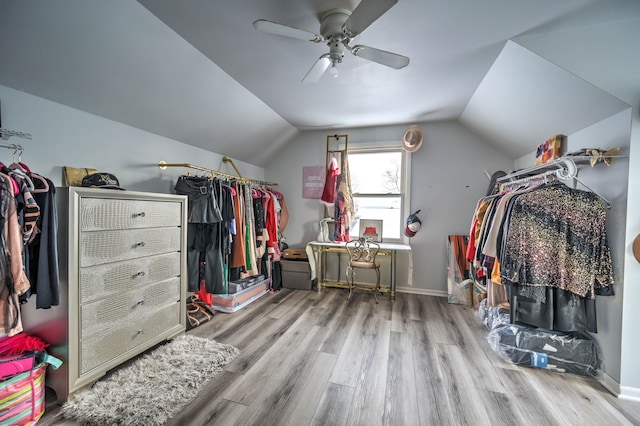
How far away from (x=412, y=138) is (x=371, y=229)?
1.41 meters

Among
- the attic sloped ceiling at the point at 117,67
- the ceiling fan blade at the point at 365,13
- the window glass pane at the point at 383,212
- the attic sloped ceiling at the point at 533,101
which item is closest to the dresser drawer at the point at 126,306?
the attic sloped ceiling at the point at 117,67

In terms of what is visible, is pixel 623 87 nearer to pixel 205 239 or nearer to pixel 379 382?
pixel 379 382

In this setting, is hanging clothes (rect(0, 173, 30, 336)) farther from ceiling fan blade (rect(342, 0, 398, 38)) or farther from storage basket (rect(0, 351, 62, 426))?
ceiling fan blade (rect(342, 0, 398, 38))

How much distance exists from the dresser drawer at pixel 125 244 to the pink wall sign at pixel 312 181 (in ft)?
7.40

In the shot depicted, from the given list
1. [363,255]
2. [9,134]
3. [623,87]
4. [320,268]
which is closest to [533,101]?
[623,87]

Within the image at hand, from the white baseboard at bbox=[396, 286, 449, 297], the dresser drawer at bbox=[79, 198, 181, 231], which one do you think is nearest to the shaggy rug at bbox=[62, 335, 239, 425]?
A: the dresser drawer at bbox=[79, 198, 181, 231]

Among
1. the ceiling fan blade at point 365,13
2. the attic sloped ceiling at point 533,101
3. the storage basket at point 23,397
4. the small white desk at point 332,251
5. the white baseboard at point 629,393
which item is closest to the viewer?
the ceiling fan blade at point 365,13

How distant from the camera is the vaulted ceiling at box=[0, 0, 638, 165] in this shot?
1.50 meters

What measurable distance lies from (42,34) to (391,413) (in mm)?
3033

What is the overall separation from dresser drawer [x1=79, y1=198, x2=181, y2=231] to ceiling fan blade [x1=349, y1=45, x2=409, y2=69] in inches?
73.8

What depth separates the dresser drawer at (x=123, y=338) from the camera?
159 cm

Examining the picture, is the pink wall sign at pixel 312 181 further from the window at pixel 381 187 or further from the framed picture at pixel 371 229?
the framed picture at pixel 371 229

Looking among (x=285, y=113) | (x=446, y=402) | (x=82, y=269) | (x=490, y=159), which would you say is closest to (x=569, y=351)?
(x=446, y=402)

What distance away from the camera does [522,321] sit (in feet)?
6.21
